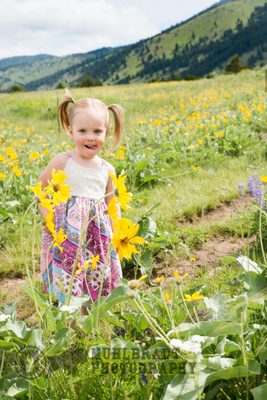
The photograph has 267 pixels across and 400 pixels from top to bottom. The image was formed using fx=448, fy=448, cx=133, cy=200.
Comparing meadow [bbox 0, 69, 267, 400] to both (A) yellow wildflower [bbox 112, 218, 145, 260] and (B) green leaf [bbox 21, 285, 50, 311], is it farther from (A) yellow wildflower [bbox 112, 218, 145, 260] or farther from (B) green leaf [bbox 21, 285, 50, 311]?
(A) yellow wildflower [bbox 112, 218, 145, 260]

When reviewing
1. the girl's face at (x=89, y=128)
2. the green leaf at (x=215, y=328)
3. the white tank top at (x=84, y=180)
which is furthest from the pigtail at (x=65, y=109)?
the green leaf at (x=215, y=328)

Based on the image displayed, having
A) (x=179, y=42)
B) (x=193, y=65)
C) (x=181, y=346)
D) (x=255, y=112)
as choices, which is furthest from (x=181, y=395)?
(x=179, y=42)

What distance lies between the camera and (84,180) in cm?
311

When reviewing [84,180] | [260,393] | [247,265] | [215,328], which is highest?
[84,180]

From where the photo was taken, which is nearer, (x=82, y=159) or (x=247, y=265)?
(x=247, y=265)

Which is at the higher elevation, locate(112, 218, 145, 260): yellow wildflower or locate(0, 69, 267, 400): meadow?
locate(112, 218, 145, 260): yellow wildflower

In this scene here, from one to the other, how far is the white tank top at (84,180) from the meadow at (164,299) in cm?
36

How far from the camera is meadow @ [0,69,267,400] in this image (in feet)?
5.66

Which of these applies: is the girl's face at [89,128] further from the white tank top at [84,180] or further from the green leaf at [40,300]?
the green leaf at [40,300]

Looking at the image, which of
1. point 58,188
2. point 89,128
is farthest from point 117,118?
point 58,188

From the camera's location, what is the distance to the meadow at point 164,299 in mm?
1725

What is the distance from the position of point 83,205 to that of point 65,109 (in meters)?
0.69

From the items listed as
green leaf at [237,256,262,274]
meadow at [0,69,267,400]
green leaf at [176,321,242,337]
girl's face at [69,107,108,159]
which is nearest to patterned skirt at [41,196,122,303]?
meadow at [0,69,267,400]

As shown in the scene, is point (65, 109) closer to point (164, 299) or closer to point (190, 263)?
point (190, 263)
